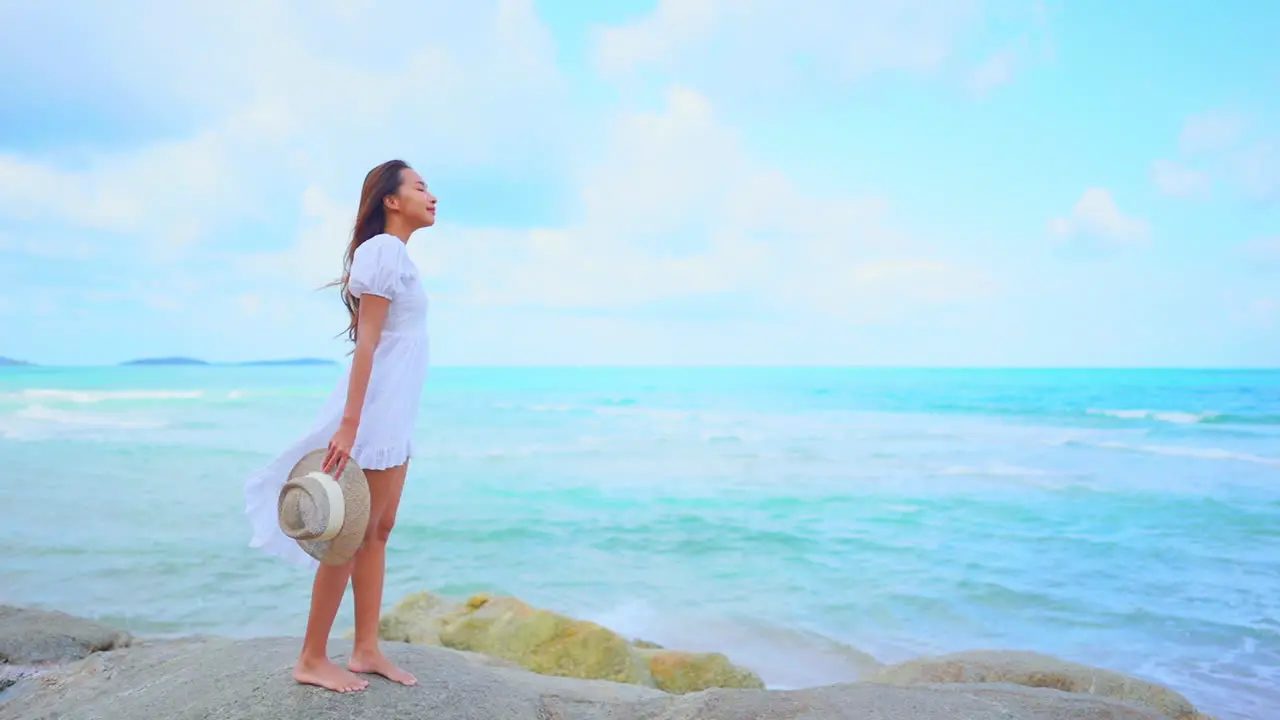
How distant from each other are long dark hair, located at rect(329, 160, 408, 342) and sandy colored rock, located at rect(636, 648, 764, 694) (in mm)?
3377

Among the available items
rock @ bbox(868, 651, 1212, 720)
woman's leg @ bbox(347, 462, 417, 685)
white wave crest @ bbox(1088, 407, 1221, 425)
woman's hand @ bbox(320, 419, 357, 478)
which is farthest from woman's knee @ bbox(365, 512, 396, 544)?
white wave crest @ bbox(1088, 407, 1221, 425)

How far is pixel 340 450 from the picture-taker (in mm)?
3145

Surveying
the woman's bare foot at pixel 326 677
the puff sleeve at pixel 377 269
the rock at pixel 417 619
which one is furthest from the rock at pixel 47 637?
the puff sleeve at pixel 377 269

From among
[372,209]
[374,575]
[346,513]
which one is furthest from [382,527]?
[372,209]

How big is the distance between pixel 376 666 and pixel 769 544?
9145 millimetres

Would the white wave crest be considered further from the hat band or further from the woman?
the hat band

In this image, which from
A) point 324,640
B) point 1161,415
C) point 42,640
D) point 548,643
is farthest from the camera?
point 1161,415

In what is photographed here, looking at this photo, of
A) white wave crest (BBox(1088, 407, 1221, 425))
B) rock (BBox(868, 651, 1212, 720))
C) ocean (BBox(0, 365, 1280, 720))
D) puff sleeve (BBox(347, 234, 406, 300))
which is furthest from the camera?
white wave crest (BBox(1088, 407, 1221, 425))

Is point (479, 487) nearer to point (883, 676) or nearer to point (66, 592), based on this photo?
point (66, 592)

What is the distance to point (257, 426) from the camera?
97.0 ft

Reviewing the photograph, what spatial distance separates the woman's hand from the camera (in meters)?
3.14

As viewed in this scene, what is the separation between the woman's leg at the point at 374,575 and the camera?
133 inches

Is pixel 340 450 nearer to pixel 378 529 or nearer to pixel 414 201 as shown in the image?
pixel 378 529

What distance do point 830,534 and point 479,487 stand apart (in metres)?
7.07
